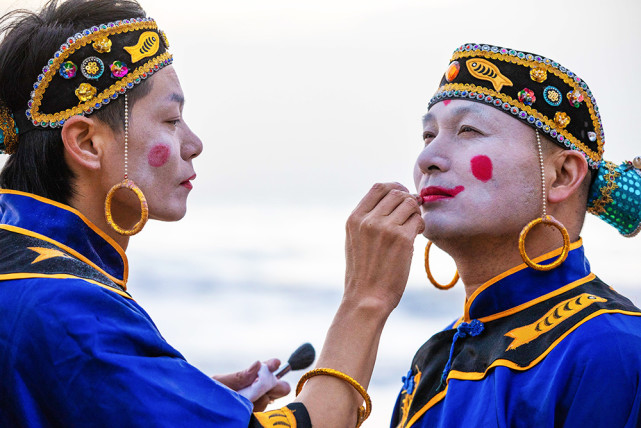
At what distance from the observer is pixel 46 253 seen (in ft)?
6.79

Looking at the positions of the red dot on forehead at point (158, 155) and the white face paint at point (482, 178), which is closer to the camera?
the red dot on forehead at point (158, 155)

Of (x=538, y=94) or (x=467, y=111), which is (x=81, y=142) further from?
(x=538, y=94)

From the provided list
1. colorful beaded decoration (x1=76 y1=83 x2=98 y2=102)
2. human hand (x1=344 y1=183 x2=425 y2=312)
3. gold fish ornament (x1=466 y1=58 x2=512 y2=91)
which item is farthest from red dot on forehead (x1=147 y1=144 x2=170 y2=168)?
gold fish ornament (x1=466 y1=58 x2=512 y2=91)

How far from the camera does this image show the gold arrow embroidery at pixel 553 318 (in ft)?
7.64

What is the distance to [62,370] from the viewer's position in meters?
1.89

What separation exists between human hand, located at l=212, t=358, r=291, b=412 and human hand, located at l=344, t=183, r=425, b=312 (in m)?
0.58

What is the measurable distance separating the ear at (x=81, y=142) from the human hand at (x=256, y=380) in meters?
0.89

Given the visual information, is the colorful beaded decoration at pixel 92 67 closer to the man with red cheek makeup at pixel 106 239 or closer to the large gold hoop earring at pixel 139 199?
the man with red cheek makeup at pixel 106 239

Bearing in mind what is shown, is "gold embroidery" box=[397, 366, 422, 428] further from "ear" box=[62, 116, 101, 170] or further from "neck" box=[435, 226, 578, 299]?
"ear" box=[62, 116, 101, 170]

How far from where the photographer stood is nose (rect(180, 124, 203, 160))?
99.0 inches

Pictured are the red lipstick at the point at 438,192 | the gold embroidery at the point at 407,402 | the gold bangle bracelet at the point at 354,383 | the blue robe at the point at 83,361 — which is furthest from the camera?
the gold embroidery at the point at 407,402

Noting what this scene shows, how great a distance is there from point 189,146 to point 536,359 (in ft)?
3.93

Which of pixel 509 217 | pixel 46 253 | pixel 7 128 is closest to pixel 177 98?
pixel 7 128

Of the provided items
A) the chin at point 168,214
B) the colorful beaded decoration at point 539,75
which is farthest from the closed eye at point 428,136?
the chin at point 168,214
